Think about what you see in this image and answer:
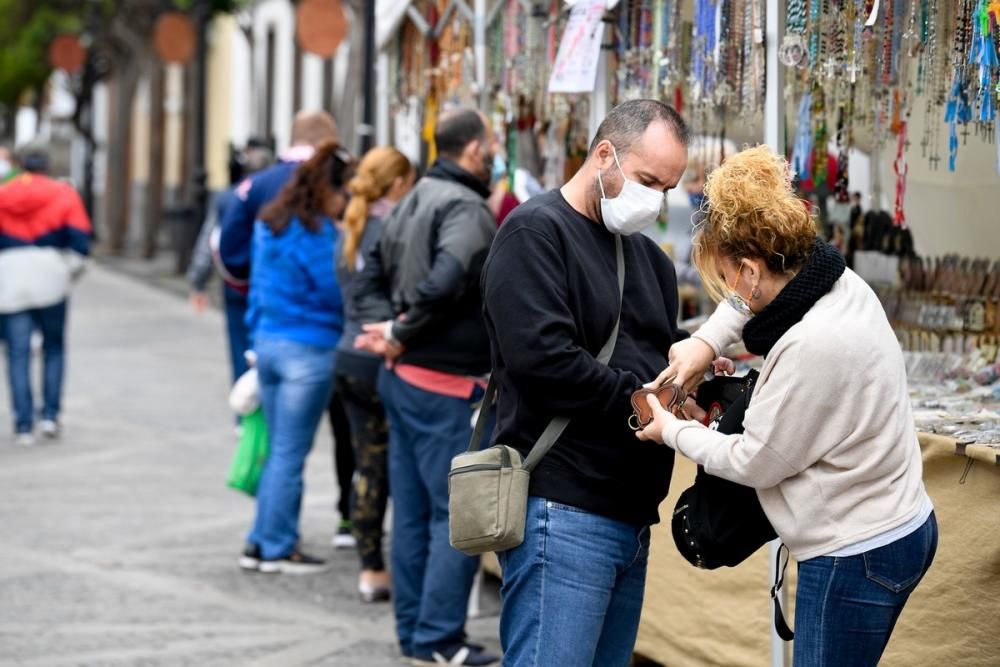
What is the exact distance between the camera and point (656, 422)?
3.30 m

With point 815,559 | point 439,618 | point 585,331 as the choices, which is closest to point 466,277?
point 439,618

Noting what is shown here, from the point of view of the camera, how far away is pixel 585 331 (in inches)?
136

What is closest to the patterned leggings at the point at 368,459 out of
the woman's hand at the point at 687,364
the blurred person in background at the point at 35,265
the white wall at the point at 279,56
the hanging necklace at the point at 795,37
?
the hanging necklace at the point at 795,37

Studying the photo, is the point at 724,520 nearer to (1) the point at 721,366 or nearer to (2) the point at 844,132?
(1) the point at 721,366

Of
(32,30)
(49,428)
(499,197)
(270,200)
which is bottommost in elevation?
(49,428)

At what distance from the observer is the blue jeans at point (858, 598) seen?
3121mm

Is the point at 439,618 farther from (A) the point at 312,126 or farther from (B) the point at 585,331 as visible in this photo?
(A) the point at 312,126

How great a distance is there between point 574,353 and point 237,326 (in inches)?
254

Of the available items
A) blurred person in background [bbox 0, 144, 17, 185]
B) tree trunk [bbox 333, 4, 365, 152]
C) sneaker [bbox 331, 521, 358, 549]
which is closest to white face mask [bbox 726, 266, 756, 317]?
sneaker [bbox 331, 521, 358, 549]

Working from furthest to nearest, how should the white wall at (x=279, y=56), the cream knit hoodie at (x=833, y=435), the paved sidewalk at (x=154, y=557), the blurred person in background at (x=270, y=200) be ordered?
1. the white wall at (x=279, y=56)
2. the blurred person in background at (x=270, y=200)
3. the paved sidewalk at (x=154, y=557)
4. the cream knit hoodie at (x=833, y=435)

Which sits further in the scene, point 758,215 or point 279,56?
point 279,56

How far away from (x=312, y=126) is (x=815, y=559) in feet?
17.1

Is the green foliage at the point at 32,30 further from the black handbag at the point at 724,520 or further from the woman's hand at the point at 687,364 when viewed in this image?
the black handbag at the point at 724,520

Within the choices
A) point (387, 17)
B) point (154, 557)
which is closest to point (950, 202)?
point (387, 17)
